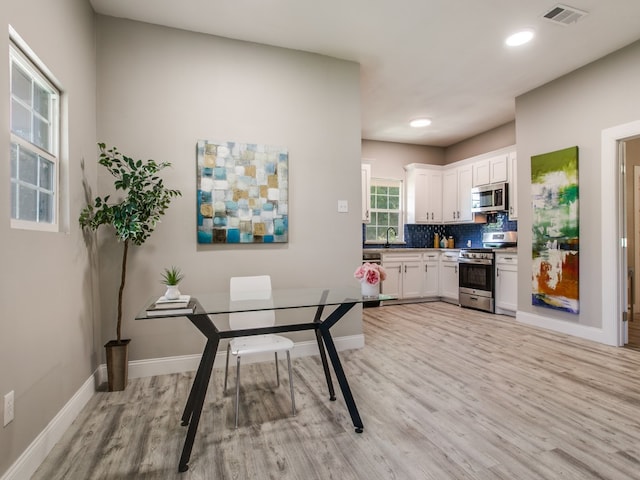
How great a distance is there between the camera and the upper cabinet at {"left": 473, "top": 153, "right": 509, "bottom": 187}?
16.9ft

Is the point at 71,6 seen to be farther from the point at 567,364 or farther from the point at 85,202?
the point at 567,364

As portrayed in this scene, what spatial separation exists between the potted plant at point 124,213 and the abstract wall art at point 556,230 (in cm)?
388

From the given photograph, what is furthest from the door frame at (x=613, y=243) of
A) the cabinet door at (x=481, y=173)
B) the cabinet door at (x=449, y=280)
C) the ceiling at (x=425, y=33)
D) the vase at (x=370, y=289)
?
the vase at (x=370, y=289)

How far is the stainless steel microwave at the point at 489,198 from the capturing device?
514 centimetres

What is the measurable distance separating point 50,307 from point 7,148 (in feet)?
2.78

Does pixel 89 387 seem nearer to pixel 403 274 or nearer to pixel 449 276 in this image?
pixel 403 274

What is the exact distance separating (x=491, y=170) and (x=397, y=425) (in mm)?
4495

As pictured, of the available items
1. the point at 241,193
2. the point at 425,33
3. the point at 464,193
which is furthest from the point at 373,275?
the point at 464,193

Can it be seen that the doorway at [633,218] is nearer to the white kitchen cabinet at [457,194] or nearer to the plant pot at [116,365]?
the white kitchen cabinet at [457,194]

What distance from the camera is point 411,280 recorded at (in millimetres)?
5840

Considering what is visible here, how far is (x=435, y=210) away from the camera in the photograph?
6.41 meters

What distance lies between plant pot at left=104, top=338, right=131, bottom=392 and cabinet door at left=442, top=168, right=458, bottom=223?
17.4 ft

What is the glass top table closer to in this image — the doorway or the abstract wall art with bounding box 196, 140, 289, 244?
the abstract wall art with bounding box 196, 140, 289, 244

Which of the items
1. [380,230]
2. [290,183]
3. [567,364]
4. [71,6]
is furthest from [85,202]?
[380,230]
